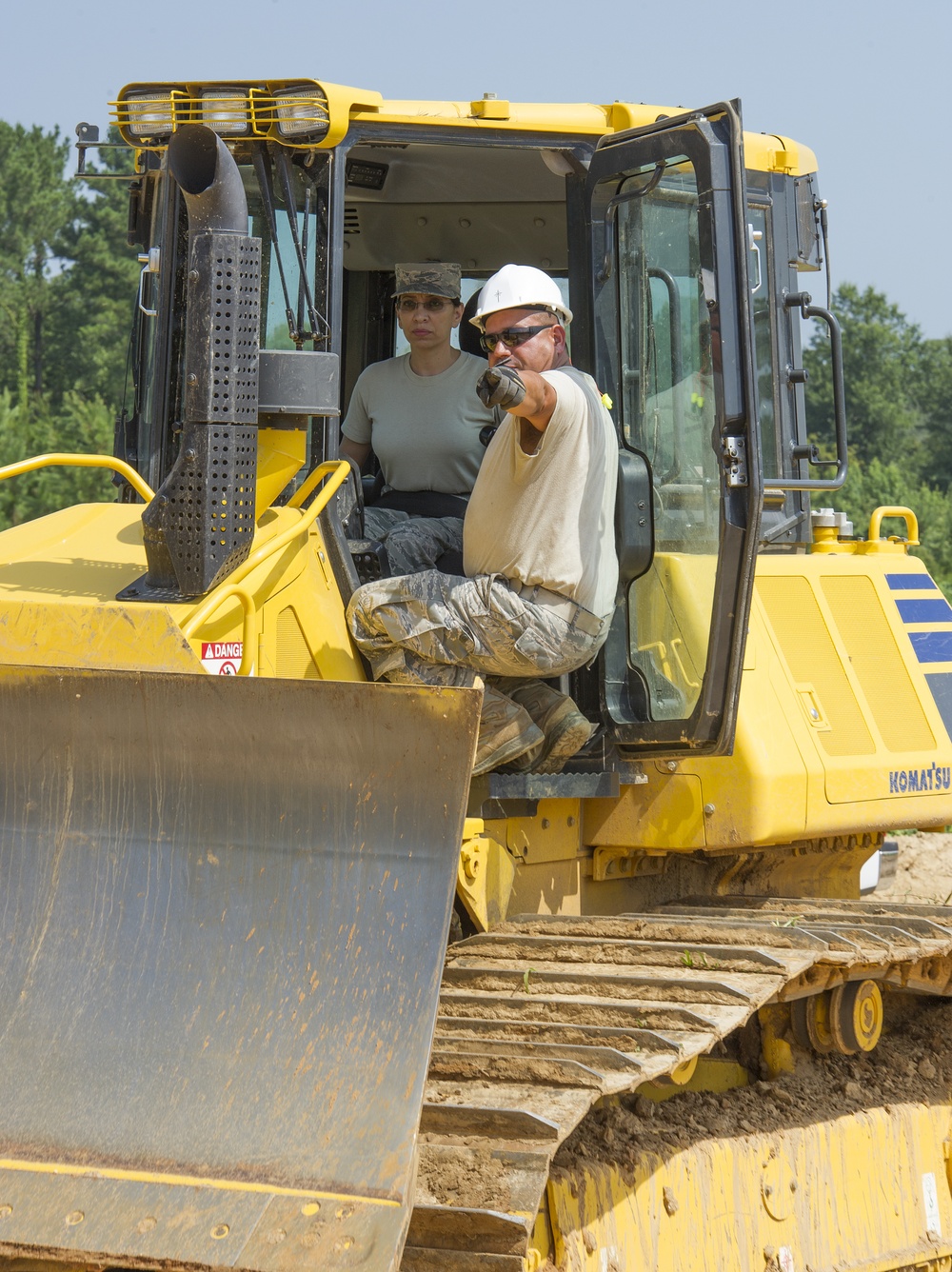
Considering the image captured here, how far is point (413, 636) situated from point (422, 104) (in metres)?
1.44

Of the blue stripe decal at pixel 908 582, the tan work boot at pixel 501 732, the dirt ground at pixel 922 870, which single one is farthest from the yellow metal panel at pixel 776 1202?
the dirt ground at pixel 922 870

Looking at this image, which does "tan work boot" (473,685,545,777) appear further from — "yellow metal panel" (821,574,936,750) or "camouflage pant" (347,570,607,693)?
"yellow metal panel" (821,574,936,750)

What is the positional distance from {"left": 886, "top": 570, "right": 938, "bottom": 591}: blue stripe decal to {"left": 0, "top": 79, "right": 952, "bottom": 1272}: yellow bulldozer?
3cm

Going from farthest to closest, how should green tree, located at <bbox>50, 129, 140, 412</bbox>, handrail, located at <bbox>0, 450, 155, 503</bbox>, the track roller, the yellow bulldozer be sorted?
green tree, located at <bbox>50, 129, 140, 412</bbox> → the track roller → handrail, located at <bbox>0, 450, 155, 503</bbox> → the yellow bulldozer

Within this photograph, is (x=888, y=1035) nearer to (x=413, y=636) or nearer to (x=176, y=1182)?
(x=413, y=636)

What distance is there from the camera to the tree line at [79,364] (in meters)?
24.9

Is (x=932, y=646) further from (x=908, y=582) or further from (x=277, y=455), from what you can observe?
(x=277, y=455)

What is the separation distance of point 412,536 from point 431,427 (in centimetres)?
50

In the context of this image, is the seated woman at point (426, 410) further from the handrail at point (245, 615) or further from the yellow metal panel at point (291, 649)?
the handrail at point (245, 615)

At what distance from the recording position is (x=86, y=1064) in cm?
303

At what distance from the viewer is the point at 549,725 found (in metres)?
4.37

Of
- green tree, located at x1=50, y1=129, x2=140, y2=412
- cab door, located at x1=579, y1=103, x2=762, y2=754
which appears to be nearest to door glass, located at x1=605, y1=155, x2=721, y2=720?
cab door, located at x1=579, y1=103, x2=762, y2=754

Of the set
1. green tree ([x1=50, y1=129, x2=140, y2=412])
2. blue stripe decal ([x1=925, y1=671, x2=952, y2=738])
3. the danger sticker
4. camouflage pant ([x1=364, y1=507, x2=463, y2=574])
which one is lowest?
blue stripe decal ([x1=925, y1=671, x2=952, y2=738])

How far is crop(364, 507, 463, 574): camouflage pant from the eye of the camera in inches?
177
